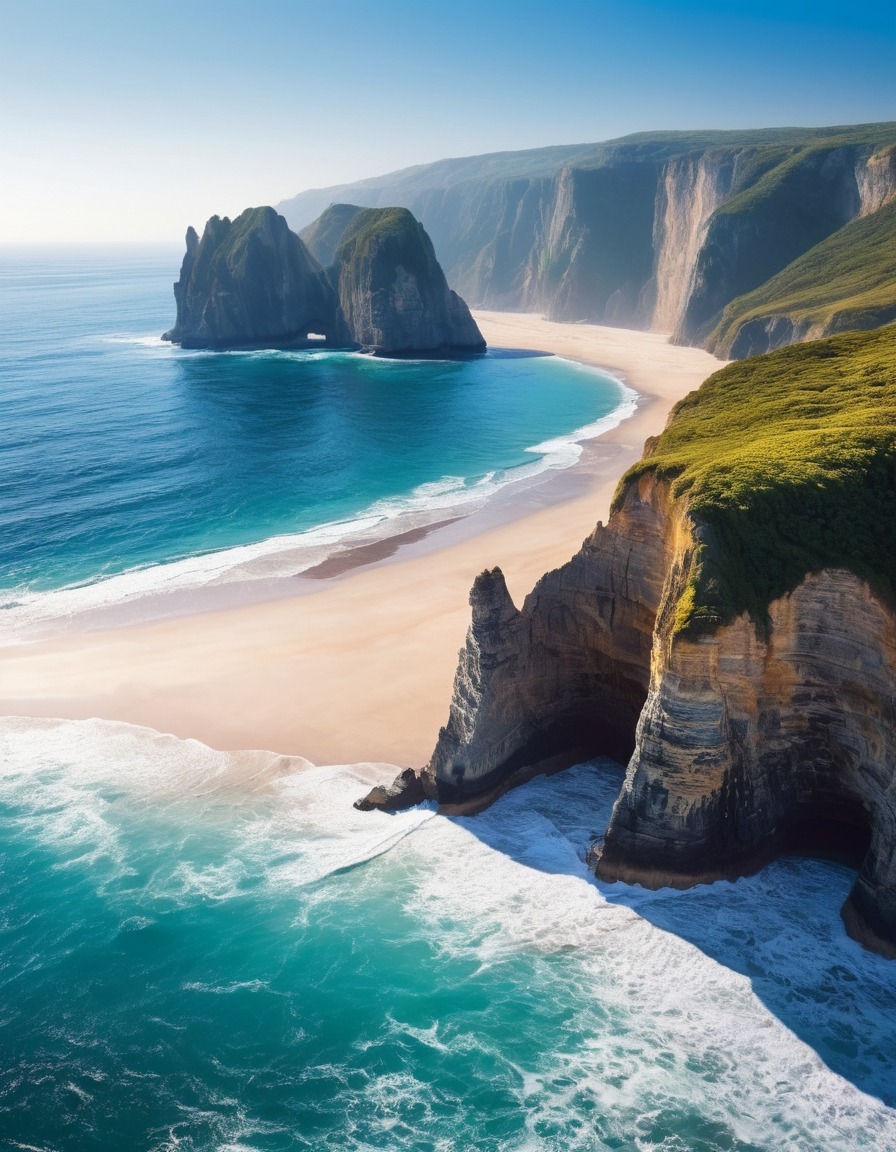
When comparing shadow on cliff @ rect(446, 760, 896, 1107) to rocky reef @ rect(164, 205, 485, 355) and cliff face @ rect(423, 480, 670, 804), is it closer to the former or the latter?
cliff face @ rect(423, 480, 670, 804)

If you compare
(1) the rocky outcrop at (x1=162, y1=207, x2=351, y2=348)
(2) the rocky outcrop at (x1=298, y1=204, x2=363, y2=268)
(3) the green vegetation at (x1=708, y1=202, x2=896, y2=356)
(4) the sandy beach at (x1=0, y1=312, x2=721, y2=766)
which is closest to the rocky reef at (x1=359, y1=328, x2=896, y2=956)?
(4) the sandy beach at (x1=0, y1=312, x2=721, y2=766)

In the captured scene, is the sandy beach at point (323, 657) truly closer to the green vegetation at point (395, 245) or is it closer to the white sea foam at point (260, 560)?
the white sea foam at point (260, 560)

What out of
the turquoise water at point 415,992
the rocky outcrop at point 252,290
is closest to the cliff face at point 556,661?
the turquoise water at point 415,992

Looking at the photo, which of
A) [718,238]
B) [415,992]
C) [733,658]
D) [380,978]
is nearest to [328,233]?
[718,238]

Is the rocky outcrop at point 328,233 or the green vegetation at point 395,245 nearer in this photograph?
the green vegetation at point 395,245

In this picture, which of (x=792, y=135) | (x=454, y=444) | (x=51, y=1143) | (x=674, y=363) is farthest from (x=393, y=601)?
(x=792, y=135)

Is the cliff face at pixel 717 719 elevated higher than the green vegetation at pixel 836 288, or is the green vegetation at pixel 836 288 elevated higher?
the green vegetation at pixel 836 288

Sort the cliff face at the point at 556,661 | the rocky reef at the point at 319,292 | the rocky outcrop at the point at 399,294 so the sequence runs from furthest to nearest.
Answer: the rocky reef at the point at 319,292
the rocky outcrop at the point at 399,294
the cliff face at the point at 556,661
